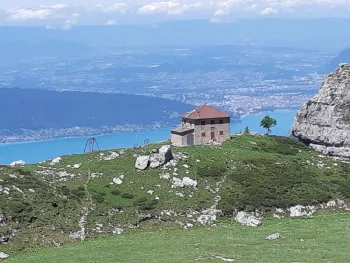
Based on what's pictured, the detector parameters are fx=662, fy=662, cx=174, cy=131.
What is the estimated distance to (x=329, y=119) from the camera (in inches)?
3063

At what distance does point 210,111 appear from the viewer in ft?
247

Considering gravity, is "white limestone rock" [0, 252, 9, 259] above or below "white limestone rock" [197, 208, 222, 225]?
above

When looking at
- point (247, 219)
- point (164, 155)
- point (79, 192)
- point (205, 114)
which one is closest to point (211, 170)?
point (164, 155)

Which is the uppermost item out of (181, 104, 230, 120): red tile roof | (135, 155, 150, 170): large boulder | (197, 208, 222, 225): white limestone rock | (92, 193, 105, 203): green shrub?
(181, 104, 230, 120): red tile roof

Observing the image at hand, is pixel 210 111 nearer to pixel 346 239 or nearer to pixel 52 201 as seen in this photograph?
pixel 52 201

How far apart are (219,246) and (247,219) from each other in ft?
31.7

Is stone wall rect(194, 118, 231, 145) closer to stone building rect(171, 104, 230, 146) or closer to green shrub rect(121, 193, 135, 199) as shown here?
stone building rect(171, 104, 230, 146)

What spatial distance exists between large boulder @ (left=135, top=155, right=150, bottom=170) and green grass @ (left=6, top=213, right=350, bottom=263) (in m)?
11.1

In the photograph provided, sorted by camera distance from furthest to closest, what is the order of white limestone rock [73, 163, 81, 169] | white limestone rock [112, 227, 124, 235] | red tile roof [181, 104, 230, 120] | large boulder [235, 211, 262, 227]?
red tile roof [181, 104, 230, 120] → white limestone rock [73, 163, 81, 169] → large boulder [235, 211, 262, 227] → white limestone rock [112, 227, 124, 235]

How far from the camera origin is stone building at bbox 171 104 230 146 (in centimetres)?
7319

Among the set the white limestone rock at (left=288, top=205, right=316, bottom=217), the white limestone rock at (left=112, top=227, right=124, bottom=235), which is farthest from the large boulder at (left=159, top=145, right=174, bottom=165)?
the white limestone rock at (left=112, top=227, right=124, bottom=235)

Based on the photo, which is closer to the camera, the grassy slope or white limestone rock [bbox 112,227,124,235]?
white limestone rock [bbox 112,227,124,235]

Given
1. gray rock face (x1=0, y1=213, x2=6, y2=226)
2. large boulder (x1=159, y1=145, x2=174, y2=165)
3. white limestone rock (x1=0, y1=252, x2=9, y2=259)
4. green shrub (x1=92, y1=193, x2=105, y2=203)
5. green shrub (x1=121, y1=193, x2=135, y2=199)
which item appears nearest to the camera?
white limestone rock (x1=0, y1=252, x2=9, y2=259)

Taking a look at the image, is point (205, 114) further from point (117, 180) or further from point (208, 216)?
point (208, 216)
